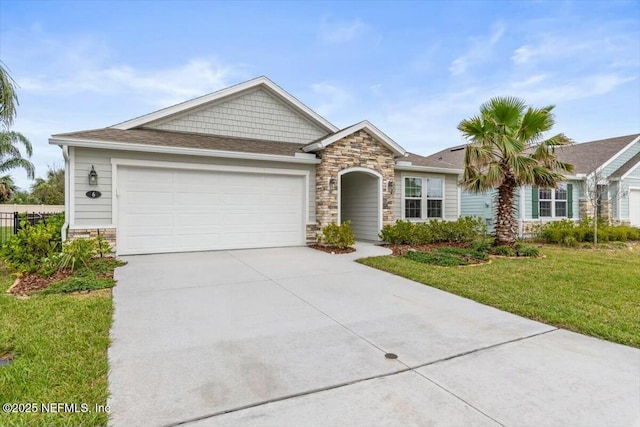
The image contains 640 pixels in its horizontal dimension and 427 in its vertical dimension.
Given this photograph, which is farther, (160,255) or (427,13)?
(427,13)

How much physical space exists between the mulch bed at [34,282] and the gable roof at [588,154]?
49.2 ft

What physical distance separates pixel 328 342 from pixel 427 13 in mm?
12815

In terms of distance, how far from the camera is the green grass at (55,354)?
2.54 metres

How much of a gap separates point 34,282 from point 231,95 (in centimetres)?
836

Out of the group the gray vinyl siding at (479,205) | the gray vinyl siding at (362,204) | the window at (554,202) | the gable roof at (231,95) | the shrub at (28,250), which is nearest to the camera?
the shrub at (28,250)

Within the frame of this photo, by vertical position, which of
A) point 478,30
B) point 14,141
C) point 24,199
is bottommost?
point 24,199

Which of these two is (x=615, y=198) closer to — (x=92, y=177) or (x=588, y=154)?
(x=588, y=154)

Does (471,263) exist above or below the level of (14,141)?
below

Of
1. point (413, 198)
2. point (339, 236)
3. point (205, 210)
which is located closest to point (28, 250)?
point (205, 210)

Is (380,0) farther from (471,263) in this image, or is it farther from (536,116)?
(471,263)

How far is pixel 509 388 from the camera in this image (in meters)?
2.86

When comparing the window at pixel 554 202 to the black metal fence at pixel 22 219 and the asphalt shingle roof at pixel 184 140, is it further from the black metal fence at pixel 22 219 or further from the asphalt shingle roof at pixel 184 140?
the black metal fence at pixel 22 219

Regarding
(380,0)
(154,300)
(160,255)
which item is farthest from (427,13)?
(154,300)

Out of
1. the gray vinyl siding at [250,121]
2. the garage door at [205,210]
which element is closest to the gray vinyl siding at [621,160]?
the gray vinyl siding at [250,121]
